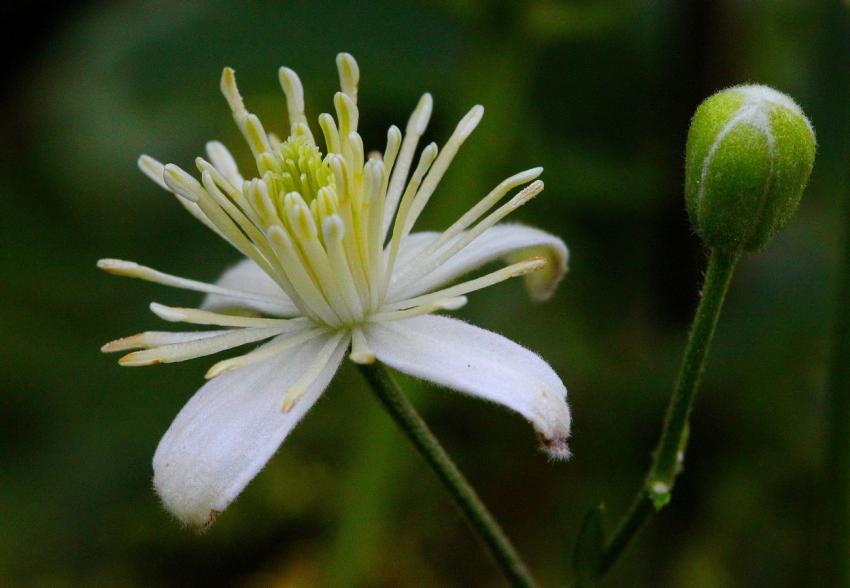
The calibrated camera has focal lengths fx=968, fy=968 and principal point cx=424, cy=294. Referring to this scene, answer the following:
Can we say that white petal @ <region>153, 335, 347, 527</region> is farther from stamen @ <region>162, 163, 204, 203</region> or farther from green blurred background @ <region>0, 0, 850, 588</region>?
green blurred background @ <region>0, 0, 850, 588</region>

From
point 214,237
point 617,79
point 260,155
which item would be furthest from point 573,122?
point 260,155

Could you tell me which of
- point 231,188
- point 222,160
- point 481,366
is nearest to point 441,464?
point 481,366

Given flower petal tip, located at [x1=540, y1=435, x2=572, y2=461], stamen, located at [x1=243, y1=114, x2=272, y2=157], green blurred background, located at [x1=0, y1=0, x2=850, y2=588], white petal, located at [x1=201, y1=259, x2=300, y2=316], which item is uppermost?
stamen, located at [x1=243, y1=114, x2=272, y2=157]

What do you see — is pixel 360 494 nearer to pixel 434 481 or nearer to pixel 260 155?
pixel 434 481

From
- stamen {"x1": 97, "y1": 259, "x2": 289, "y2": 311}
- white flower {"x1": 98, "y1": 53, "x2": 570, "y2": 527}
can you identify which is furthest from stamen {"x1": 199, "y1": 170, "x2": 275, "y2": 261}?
stamen {"x1": 97, "y1": 259, "x2": 289, "y2": 311}

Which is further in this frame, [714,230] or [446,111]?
[446,111]

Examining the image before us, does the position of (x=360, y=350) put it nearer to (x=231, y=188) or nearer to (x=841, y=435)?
(x=231, y=188)

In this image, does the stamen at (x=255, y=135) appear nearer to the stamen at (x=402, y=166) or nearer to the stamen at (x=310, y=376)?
the stamen at (x=402, y=166)
